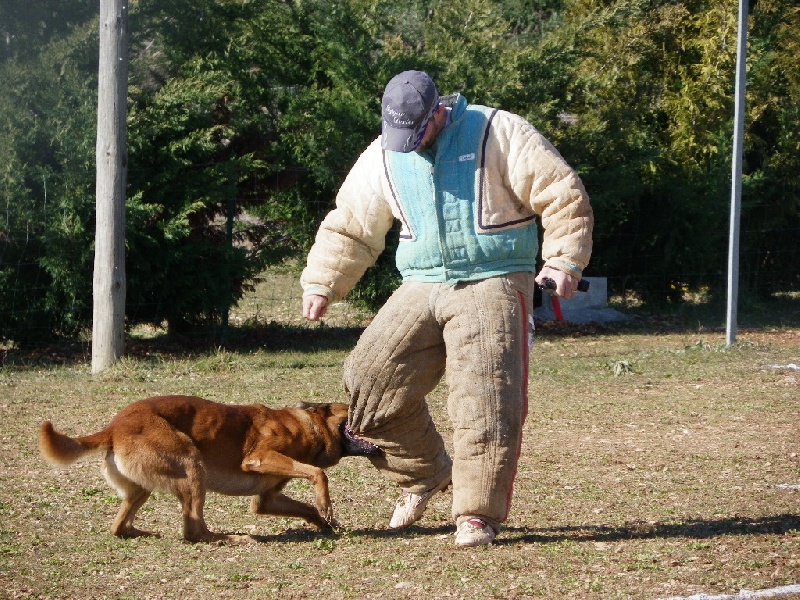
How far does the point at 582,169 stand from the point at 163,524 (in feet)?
34.2

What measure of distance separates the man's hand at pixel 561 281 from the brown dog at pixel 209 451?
4.10ft

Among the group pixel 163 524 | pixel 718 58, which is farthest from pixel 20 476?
pixel 718 58

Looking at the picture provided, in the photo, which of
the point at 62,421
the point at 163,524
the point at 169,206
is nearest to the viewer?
the point at 163,524

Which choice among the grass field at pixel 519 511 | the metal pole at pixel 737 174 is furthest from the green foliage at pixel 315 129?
the metal pole at pixel 737 174

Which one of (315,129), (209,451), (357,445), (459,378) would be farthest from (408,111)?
(315,129)

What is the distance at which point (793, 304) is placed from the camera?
1878 cm

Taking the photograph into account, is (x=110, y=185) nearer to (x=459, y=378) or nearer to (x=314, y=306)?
(x=314, y=306)

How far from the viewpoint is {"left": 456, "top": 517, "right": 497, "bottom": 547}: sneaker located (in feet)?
15.8

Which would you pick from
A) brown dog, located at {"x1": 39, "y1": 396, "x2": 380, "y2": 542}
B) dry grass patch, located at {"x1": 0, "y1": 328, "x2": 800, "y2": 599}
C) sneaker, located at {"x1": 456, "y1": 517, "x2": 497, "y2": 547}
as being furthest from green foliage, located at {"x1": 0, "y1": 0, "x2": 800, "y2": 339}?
sneaker, located at {"x1": 456, "y1": 517, "x2": 497, "y2": 547}

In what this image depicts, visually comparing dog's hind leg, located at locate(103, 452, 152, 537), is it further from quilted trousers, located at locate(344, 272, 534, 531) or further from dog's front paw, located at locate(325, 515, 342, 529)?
quilted trousers, located at locate(344, 272, 534, 531)

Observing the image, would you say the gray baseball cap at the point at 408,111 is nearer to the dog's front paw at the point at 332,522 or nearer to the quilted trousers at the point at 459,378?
the quilted trousers at the point at 459,378

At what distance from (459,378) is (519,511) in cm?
124

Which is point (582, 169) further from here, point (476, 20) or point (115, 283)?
→ point (115, 283)

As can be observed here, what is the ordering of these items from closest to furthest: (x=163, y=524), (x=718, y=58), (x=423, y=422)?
(x=423, y=422) < (x=163, y=524) < (x=718, y=58)
